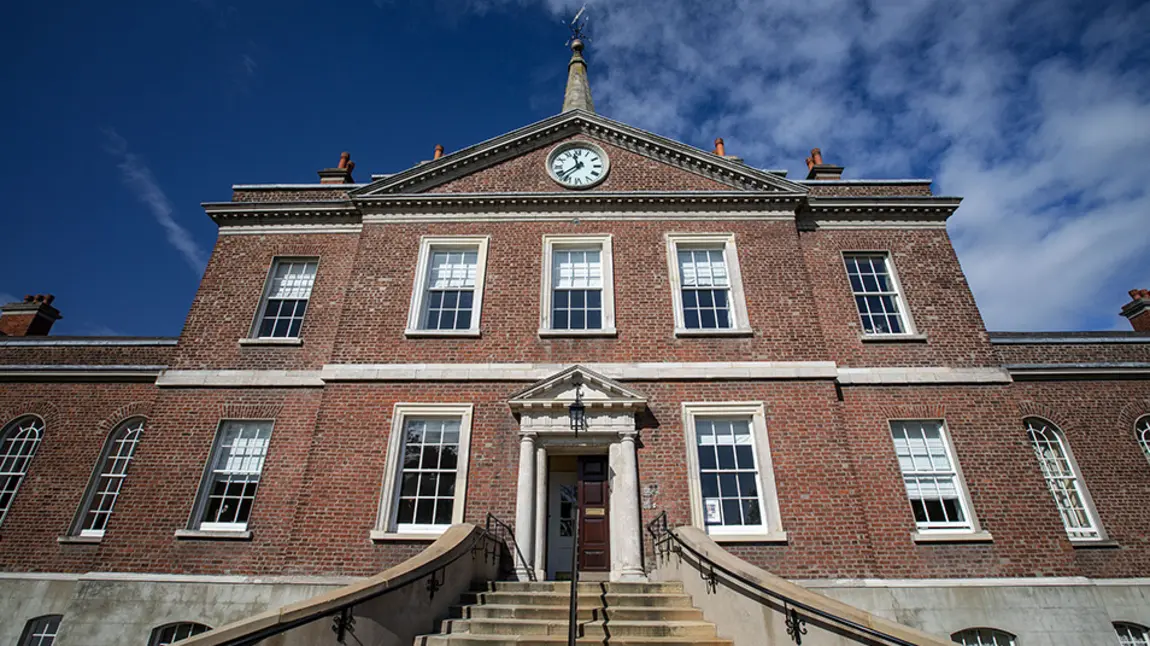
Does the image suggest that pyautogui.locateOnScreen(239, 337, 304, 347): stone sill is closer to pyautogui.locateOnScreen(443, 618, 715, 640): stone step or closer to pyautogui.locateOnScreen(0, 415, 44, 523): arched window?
pyautogui.locateOnScreen(0, 415, 44, 523): arched window

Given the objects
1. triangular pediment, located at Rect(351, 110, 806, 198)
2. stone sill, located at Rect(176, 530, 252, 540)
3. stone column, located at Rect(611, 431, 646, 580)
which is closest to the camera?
stone column, located at Rect(611, 431, 646, 580)

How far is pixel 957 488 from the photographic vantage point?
35.0 ft

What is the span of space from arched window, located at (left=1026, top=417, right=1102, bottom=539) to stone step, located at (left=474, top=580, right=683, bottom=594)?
8268 mm

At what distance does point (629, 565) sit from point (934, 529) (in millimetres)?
5601

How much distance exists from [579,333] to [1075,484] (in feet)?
34.3

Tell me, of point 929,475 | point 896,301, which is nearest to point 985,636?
point 929,475

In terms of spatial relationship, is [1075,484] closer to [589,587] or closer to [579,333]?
[589,587]

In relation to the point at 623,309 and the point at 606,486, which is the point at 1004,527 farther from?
the point at 623,309

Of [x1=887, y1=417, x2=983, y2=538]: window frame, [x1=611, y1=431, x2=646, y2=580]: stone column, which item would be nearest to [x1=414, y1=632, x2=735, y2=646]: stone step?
[x1=611, y1=431, x2=646, y2=580]: stone column

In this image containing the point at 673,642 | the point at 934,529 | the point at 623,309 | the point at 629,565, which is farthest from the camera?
the point at 623,309

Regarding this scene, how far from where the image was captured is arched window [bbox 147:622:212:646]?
973 centimetres

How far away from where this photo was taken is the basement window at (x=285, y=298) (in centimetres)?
1262

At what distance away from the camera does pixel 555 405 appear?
10766 mm

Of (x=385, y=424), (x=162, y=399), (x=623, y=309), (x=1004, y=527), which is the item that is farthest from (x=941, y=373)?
(x=162, y=399)
